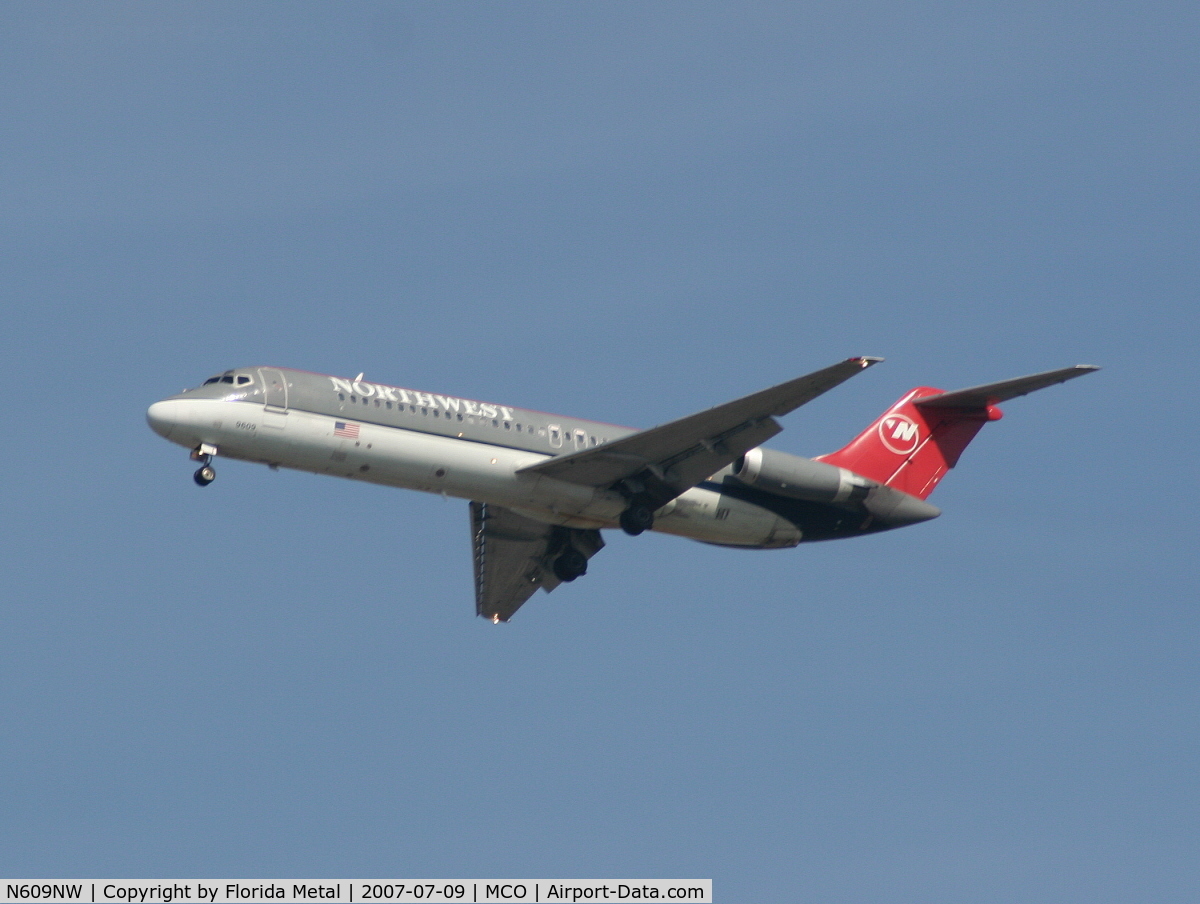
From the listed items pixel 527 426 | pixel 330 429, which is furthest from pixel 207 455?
pixel 527 426

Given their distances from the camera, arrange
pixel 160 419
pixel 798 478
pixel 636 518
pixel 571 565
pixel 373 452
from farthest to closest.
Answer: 1. pixel 571 565
2. pixel 798 478
3. pixel 636 518
4. pixel 373 452
5. pixel 160 419

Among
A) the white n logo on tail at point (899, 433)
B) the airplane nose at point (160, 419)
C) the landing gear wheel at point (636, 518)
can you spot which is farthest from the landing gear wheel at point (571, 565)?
the airplane nose at point (160, 419)

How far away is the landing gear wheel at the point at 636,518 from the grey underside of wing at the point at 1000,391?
27.2 feet

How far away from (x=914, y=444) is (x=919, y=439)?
0.74 ft

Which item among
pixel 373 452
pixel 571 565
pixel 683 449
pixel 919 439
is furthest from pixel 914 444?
pixel 373 452

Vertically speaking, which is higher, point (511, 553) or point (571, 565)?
point (511, 553)

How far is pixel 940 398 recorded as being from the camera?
40.7m

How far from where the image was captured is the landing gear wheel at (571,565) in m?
39.7

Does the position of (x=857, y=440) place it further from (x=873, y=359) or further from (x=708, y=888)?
(x=708, y=888)

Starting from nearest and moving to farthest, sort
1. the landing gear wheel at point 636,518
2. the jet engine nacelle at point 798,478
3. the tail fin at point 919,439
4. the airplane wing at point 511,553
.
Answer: the landing gear wheel at point 636,518
the jet engine nacelle at point 798,478
the airplane wing at point 511,553
the tail fin at point 919,439

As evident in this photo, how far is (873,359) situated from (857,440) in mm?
8280

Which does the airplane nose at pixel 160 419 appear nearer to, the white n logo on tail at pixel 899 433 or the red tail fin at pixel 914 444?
the red tail fin at pixel 914 444

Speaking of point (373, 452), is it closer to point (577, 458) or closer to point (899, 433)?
point (577, 458)

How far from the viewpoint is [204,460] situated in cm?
3347
